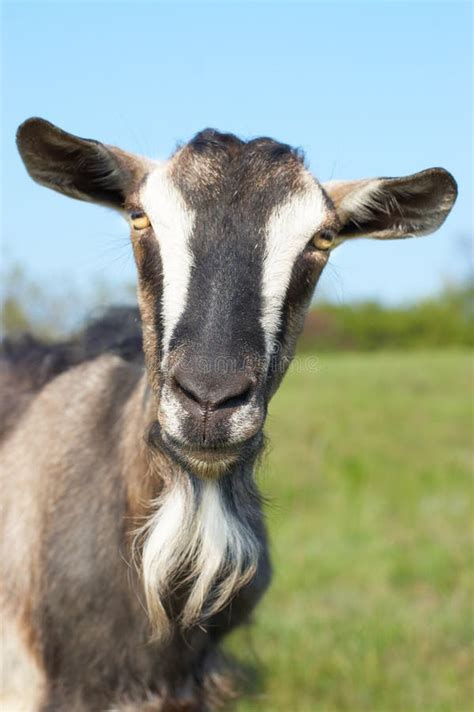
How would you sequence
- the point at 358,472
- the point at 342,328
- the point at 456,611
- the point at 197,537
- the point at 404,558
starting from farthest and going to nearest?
1. the point at 342,328
2. the point at 358,472
3. the point at 404,558
4. the point at 456,611
5. the point at 197,537

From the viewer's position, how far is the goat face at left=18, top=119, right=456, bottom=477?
11.3 feet

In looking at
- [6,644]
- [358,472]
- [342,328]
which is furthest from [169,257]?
[342,328]

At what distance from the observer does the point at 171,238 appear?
148 inches

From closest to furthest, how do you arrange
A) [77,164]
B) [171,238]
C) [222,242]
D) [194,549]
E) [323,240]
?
[222,242], [171,238], [194,549], [323,240], [77,164]

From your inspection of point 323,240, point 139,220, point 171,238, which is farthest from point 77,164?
point 323,240

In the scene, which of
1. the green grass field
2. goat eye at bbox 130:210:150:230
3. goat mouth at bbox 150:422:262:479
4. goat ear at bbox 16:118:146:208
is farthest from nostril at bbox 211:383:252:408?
goat ear at bbox 16:118:146:208

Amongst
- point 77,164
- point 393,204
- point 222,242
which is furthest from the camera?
point 393,204

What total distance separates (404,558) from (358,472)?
3269 millimetres

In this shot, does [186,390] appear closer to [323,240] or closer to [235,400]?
[235,400]

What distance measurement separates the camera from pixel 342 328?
46906 millimetres

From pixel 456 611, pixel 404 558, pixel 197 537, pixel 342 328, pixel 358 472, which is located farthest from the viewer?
pixel 342 328

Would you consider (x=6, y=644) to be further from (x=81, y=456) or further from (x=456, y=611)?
(x=456, y=611)

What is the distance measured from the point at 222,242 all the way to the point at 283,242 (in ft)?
0.86

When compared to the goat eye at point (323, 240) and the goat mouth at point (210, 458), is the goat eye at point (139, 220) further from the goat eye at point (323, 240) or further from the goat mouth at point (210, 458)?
the goat mouth at point (210, 458)
